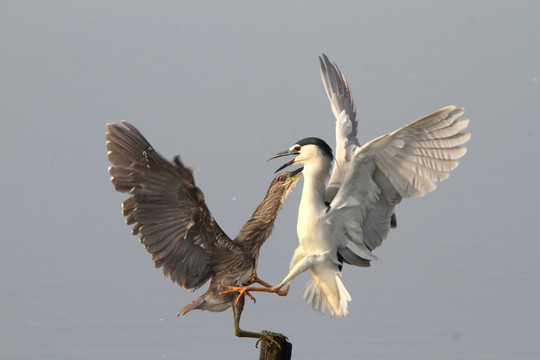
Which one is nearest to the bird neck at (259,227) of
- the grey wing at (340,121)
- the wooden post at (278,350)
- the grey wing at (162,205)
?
the grey wing at (162,205)

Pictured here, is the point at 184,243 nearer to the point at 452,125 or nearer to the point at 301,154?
the point at 301,154

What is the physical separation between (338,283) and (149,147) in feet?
5.58

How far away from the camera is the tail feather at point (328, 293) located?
6.41 meters

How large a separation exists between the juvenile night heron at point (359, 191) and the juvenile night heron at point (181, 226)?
249mm

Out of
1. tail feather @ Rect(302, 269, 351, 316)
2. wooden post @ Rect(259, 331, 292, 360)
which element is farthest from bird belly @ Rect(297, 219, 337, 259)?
wooden post @ Rect(259, 331, 292, 360)

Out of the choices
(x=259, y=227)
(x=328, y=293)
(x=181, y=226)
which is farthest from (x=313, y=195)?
(x=181, y=226)

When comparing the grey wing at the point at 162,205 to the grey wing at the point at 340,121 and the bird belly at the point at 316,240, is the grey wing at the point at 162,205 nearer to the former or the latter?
the bird belly at the point at 316,240

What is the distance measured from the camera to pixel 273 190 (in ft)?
21.7

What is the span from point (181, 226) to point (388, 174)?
1.43 meters

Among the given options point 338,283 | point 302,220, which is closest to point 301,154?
point 302,220

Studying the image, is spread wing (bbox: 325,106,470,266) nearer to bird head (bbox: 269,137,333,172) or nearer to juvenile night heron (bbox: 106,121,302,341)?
bird head (bbox: 269,137,333,172)

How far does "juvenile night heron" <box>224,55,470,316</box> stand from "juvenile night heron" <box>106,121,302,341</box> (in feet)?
0.82

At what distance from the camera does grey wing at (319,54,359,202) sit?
6.93 metres

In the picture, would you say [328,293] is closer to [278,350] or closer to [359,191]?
[278,350]
